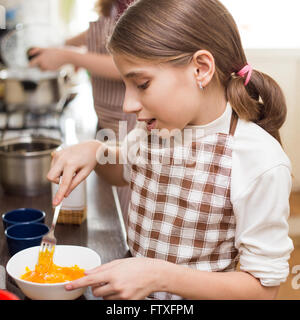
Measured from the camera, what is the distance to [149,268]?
0.85m

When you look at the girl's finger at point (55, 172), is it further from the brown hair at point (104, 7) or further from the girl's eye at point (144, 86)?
the brown hair at point (104, 7)

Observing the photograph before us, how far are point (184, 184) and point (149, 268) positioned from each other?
28 centimetres

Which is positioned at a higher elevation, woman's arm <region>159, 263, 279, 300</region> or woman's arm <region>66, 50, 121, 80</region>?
woman's arm <region>66, 50, 121, 80</region>

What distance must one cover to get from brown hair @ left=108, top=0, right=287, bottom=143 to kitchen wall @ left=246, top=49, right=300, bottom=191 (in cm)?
151

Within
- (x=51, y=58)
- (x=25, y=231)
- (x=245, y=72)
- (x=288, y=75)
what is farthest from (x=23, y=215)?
(x=288, y=75)

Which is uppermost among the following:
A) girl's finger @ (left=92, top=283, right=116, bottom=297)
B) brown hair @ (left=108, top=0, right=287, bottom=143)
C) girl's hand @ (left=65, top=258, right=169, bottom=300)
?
brown hair @ (left=108, top=0, right=287, bottom=143)

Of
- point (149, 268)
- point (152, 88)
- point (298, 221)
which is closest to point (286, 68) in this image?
point (298, 221)

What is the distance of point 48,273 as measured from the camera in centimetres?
97

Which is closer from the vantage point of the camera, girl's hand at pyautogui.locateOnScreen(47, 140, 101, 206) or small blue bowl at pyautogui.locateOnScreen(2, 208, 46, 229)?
girl's hand at pyautogui.locateOnScreen(47, 140, 101, 206)

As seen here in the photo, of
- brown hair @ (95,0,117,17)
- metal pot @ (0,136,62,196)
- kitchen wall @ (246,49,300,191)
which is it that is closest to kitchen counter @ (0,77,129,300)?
metal pot @ (0,136,62,196)

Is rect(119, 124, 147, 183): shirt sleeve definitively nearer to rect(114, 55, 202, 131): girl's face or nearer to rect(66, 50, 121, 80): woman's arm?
rect(114, 55, 202, 131): girl's face

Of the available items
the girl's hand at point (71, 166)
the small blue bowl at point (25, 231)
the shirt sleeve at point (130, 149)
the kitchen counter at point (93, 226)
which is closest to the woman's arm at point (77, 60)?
the kitchen counter at point (93, 226)

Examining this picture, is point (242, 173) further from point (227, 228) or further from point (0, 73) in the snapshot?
point (0, 73)

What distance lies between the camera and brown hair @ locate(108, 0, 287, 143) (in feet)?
3.01
